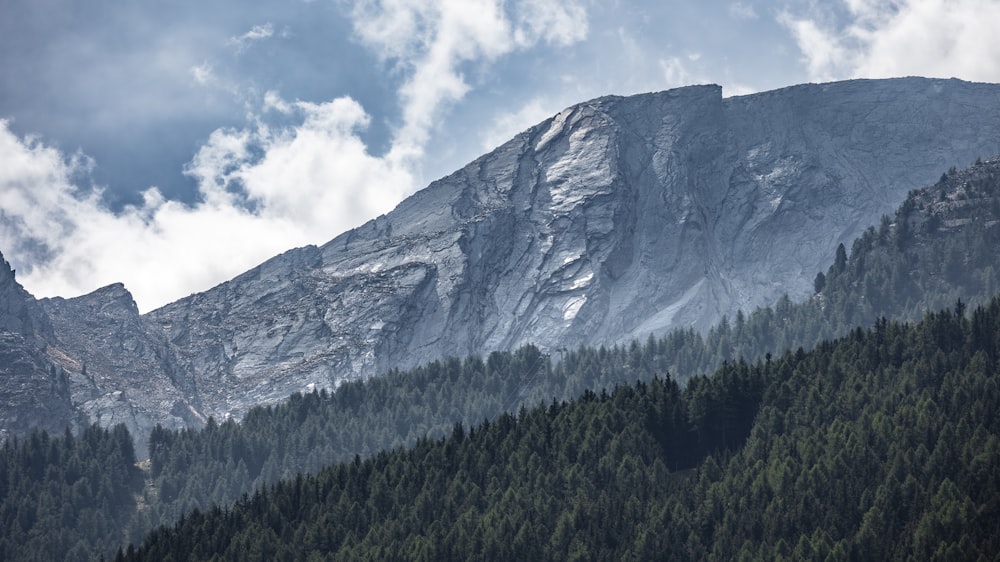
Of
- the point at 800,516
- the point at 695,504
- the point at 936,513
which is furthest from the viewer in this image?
the point at 695,504

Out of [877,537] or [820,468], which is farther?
[820,468]

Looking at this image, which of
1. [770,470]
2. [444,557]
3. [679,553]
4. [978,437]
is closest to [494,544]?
[444,557]

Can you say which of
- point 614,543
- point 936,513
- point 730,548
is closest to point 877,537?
point 936,513

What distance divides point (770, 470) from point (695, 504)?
11057mm

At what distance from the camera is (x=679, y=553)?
183 metres

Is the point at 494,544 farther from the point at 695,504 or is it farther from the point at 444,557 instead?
the point at 695,504

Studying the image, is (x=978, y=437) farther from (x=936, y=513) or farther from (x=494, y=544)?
(x=494, y=544)

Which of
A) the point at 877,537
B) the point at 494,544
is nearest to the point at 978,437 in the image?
the point at 877,537

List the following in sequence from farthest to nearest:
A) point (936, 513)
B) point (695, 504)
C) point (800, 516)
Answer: point (695, 504) < point (800, 516) < point (936, 513)

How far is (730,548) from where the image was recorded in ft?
592

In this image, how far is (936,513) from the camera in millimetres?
169750

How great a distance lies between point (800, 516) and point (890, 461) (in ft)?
49.9

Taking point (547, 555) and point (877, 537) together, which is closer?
point (877, 537)

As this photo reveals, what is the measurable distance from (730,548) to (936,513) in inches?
1005
